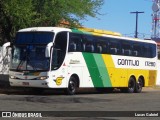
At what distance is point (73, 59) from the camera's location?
26.7 meters

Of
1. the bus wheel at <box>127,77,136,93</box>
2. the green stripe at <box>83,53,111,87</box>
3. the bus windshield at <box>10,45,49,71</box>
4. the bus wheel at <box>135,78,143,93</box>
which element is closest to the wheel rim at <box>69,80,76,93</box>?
the green stripe at <box>83,53,111,87</box>

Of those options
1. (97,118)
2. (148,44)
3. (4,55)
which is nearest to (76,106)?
(97,118)

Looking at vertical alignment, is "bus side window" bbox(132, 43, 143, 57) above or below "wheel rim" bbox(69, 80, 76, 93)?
above

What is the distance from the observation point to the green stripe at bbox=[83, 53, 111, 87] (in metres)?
28.1

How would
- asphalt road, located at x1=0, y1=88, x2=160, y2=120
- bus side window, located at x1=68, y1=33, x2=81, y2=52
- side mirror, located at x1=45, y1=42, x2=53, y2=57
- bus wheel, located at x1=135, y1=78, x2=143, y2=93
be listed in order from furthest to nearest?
bus wheel, located at x1=135, y1=78, x2=143, y2=93, bus side window, located at x1=68, y1=33, x2=81, y2=52, side mirror, located at x1=45, y1=42, x2=53, y2=57, asphalt road, located at x1=0, y1=88, x2=160, y2=120

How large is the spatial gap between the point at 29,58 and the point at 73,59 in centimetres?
250

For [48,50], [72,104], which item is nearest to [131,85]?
[48,50]

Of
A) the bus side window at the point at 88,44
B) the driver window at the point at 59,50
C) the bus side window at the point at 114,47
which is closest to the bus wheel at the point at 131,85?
the bus side window at the point at 114,47

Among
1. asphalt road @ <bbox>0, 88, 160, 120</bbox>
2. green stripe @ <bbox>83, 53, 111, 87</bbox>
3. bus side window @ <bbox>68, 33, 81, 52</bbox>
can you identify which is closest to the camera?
asphalt road @ <bbox>0, 88, 160, 120</bbox>

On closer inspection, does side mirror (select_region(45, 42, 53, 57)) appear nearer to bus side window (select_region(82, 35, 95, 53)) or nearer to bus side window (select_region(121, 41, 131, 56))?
bus side window (select_region(82, 35, 95, 53))

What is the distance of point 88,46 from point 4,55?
6003 mm

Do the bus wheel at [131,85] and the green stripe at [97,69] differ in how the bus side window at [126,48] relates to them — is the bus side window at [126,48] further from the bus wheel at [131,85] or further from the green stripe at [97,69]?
the green stripe at [97,69]

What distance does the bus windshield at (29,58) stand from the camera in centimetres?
2522

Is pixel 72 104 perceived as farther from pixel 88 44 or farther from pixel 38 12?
pixel 38 12
